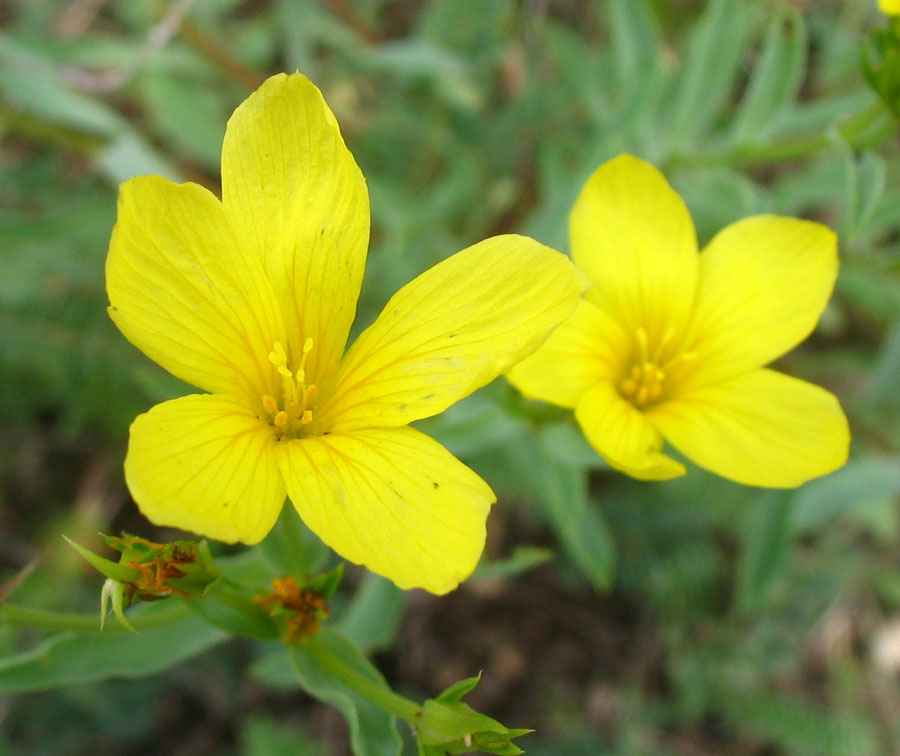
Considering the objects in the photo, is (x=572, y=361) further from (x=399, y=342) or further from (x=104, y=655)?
(x=104, y=655)

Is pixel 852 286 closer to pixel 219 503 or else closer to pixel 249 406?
pixel 249 406

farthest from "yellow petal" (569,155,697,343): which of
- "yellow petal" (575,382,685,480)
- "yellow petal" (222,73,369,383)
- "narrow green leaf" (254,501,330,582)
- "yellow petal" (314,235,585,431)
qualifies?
"narrow green leaf" (254,501,330,582)

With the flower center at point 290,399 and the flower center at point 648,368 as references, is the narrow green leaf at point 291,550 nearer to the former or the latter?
the flower center at point 290,399

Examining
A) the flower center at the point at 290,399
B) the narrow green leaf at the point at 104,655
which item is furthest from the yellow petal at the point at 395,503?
the narrow green leaf at the point at 104,655

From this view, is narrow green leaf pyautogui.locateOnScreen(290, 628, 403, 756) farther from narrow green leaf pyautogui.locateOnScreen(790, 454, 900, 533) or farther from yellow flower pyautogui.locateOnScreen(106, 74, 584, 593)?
narrow green leaf pyautogui.locateOnScreen(790, 454, 900, 533)

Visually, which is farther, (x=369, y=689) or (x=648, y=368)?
(x=648, y=368)

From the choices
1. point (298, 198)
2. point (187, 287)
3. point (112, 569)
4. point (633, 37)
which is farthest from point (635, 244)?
point (633, 37)

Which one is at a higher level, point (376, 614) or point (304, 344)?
point (304, 344)

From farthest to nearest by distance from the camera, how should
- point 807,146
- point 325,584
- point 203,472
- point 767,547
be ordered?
point 767,547 → point 807,146 → point 325,584 → point 203,472
